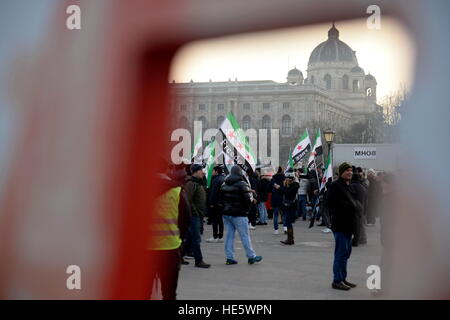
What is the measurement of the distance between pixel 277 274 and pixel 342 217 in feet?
4.35

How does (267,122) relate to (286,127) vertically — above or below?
above

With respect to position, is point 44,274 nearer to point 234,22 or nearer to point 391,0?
point 234,22

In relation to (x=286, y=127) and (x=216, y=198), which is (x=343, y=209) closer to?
(x=216, y=198)

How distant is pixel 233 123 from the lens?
10633mm

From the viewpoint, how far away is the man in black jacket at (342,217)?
6.19m

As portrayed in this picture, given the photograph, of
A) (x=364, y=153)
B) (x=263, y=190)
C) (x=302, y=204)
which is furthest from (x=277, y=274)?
(x=364, y=153)

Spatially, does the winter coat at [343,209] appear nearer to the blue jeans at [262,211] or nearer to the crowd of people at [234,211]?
the crowd of people at [234,211]

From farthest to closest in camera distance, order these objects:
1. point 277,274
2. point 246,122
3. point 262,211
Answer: point 246,122 → point 262,211 → point 277,274

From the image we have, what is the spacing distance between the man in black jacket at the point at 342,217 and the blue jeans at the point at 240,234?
1857mm

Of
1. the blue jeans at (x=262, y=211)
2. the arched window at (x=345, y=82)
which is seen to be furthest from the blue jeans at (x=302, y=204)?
the arched window at (x=345, y=82)

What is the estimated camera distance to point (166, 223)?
416 centimetres

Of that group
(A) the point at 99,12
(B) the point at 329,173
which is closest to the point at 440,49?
(A) the point at 99,12

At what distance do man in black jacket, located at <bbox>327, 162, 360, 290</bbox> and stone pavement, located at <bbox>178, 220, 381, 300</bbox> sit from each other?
0.67ft

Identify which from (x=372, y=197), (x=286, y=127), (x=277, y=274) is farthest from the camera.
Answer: (x=286, y=127)
